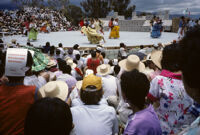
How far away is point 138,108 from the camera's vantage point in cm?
132

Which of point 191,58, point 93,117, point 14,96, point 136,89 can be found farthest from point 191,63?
point 14,96

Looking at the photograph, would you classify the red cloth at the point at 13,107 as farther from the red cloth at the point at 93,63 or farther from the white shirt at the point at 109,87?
the red cloth at the point at 93,63

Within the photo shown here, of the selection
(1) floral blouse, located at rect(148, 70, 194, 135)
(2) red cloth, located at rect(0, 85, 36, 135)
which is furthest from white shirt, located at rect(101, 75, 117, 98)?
(2) red cloth, located at rect(0, 85, 36, 135)

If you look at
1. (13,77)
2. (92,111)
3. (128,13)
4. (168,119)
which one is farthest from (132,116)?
(128,13)

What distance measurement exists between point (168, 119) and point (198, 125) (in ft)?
3.15

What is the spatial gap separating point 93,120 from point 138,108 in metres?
0.47

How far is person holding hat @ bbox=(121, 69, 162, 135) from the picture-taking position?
1201 mm

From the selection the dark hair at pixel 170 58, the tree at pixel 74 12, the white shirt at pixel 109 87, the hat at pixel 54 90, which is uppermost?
the tree at pixel 74 12

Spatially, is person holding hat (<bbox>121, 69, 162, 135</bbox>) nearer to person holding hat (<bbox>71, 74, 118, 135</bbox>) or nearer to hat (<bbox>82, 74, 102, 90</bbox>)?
person holding hat (<bbox>71, 74, 118, 135</bbox>)

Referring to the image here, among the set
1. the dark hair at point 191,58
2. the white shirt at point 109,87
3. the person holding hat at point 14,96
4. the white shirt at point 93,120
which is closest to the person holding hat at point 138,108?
the white shirt at point 93,120

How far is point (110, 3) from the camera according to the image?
45.4 m

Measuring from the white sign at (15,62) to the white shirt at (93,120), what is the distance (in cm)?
63

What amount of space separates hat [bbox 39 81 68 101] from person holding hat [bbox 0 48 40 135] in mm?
552

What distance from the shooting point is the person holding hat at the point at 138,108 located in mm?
1201
